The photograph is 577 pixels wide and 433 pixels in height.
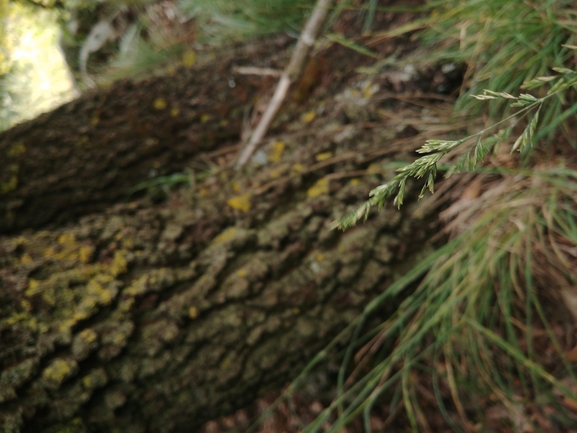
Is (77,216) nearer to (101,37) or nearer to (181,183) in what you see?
(181,183)

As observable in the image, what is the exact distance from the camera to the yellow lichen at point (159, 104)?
1211mm

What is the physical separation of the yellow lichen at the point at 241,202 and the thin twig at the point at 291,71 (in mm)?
170

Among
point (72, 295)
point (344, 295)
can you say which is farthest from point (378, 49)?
point (72, 295)

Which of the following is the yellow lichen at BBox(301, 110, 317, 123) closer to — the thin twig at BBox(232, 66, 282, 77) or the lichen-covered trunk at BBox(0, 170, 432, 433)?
the thin twig at BBox(232, 66, 282, 77)

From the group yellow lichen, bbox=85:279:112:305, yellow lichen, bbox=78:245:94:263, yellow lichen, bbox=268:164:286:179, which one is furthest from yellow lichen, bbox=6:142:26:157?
yellow lichen, bbox=268:164:286:179

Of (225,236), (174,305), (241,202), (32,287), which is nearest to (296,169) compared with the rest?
(241,202)

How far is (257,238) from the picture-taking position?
103cm

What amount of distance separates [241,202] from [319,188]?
0.88 feet

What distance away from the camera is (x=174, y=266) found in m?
0.96

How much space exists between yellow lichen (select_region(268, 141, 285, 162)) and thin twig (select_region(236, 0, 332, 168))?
0.07 metres

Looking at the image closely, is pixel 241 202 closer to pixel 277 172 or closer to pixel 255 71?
→ pixel 277 172

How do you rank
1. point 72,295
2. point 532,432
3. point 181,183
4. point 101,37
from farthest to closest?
1. point 101,37
2. point 181,183
3. point 532,432
4. point 72,295

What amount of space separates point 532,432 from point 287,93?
1379 mm

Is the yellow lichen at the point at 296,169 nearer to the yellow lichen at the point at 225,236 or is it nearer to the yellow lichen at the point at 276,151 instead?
the yellow lichen at the point at 276,151
